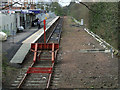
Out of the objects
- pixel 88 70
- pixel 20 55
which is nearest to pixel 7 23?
pixel 20 55

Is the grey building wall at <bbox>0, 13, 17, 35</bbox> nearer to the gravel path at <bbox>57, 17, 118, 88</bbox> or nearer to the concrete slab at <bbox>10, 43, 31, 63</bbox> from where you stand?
the concrete slab at <bbox>10, 43, 31, 63</bbox>

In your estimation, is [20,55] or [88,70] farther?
[20,55]

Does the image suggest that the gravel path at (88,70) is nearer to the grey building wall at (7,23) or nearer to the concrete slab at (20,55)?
the concrete slab at (20,55)

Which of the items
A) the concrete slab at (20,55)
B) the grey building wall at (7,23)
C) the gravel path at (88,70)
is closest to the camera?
the gravel path at (88,70)

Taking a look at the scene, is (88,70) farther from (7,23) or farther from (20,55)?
(7,23)

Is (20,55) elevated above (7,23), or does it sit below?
below

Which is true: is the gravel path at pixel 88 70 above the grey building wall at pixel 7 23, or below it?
below

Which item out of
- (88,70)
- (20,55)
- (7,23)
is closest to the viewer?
(88,70)

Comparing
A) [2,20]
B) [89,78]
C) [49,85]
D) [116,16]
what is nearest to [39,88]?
[49,85]

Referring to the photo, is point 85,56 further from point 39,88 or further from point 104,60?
point 39,88

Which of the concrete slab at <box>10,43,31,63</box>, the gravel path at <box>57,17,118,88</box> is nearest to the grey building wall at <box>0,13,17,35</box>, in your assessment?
the concrete slab at <box>10,43,31,63</box>

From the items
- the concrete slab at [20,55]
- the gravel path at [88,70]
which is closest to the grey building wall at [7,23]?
the concrete slab at [20,55]

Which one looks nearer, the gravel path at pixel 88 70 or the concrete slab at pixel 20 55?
the gravel path at pixel 88 70

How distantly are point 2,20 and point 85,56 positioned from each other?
34.5 ft
